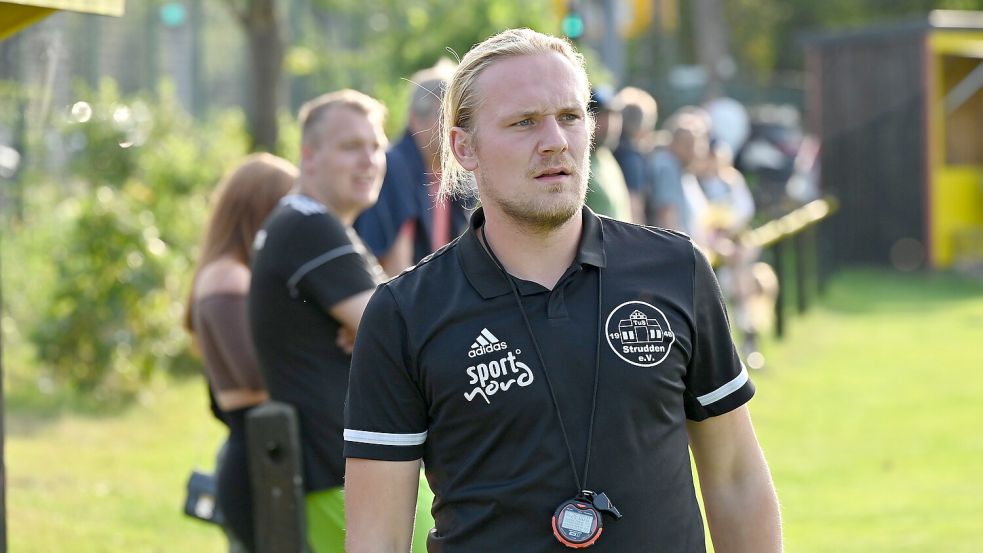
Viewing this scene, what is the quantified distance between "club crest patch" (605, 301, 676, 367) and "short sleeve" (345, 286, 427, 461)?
40cm

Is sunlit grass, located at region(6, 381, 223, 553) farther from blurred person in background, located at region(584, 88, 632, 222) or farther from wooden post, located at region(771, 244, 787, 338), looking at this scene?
wooden post, located at region(771, 244, 787, 338)

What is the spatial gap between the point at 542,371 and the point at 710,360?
0.37m

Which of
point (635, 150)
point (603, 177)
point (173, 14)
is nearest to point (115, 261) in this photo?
point (635, 150)

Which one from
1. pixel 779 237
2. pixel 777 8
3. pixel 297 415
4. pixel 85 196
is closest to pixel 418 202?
pixel 297 415

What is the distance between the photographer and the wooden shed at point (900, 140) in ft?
78.1

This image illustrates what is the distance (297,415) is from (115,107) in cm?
845

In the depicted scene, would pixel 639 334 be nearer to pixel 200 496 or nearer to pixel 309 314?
pixel 309 314

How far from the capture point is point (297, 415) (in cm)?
457

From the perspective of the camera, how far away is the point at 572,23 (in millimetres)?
16500

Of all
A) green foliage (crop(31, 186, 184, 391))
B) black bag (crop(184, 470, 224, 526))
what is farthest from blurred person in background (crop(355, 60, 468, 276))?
green foliage (crop(31, 186, 184, 391))

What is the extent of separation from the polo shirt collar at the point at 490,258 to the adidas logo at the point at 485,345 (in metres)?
0.09

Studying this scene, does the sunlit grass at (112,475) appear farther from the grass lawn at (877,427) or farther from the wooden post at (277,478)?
the grass lawn at (877,427)

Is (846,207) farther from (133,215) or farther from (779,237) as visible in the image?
(133,215)

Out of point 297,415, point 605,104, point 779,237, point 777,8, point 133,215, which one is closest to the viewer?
point 297,415
